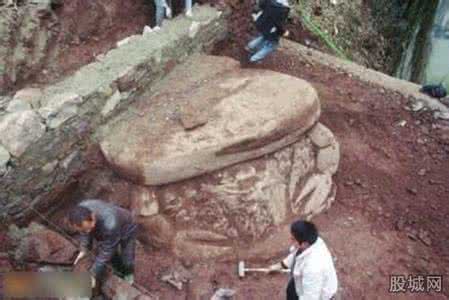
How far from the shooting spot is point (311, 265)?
4293 millimetres

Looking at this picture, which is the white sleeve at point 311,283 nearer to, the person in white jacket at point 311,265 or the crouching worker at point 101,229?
the person in white jacket at point 311,265

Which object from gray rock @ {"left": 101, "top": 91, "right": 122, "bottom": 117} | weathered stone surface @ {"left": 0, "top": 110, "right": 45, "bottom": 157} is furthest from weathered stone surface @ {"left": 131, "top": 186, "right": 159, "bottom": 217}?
weathered stone surface @ {"left": 0, "top": 110, "right": 45, "bottom": 157}

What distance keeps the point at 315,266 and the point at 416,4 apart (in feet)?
31.0

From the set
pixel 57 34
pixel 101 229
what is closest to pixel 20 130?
pixel 101 229

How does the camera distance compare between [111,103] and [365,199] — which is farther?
[365,199]

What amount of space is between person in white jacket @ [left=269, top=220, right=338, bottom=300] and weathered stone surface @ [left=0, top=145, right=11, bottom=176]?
8.29ft

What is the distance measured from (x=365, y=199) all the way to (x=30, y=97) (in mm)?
3667

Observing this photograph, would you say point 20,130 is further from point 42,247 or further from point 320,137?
point 320,137

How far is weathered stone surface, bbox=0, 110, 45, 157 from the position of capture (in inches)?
206

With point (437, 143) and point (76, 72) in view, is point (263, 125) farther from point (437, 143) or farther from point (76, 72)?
point (437, 143)

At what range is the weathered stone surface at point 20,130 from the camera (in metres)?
5.23

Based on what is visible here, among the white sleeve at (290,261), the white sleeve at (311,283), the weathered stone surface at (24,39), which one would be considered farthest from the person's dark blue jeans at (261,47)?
the white sleeve at (311,283)

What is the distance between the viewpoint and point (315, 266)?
169 inches

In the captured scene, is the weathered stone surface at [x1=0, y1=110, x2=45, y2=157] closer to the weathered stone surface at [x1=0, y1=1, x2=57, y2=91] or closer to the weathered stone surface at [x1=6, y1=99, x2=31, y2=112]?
the weathered stone surface at [x1=6, y1=99, x2=31, y2=112]
